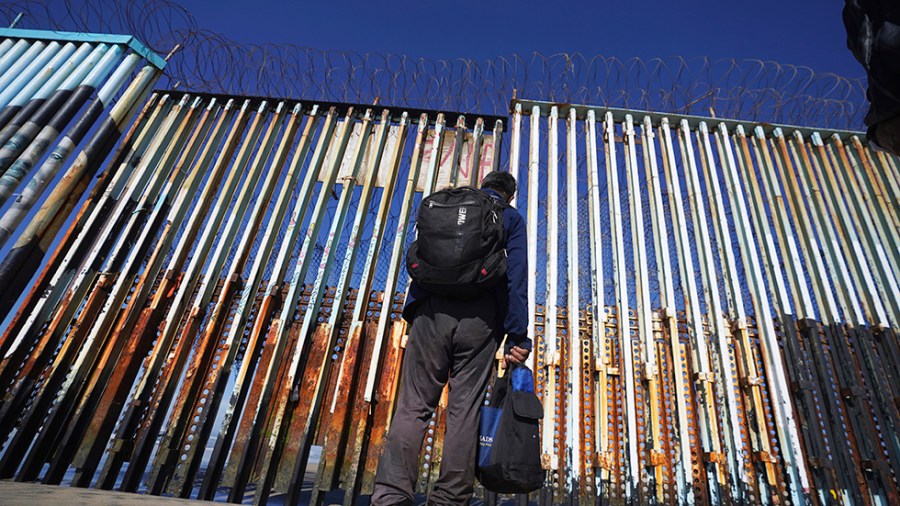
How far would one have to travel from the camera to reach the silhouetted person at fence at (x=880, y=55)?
1303 mm

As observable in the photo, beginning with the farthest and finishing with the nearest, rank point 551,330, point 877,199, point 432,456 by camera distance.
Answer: point 877,199 < point 551,330 < point 432,456

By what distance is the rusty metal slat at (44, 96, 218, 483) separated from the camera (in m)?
3.38

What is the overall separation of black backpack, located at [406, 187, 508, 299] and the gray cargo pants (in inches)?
5.2

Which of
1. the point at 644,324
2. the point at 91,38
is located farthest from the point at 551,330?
the point at 91,38

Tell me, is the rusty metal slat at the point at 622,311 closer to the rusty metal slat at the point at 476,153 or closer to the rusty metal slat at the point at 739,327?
the rusty metal slat at the point at 739,327

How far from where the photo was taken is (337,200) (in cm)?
466

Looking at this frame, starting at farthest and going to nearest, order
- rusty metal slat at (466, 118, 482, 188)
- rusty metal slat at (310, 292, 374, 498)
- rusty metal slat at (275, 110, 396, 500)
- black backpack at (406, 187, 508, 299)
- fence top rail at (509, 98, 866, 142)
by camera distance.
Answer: fence top rail at (509, 98, 866, 142) → rusty metal slat at (466, 118, 482, 188) → rusty metal slat at (275, 110, 396, 500) → rusty metal slat at (310, 292, 374, 498) → black backpack at (406, 187, 508, 299)

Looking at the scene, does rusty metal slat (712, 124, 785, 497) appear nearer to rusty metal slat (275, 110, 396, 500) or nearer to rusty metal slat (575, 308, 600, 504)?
rusty metal slat (575, 308, 600, 504)

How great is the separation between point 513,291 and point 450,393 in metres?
0.58

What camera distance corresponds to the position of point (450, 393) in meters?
2.09

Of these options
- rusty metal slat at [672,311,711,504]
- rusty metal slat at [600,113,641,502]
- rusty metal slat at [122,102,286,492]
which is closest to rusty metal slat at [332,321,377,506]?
rusty metal slat at [122,102,286,492]

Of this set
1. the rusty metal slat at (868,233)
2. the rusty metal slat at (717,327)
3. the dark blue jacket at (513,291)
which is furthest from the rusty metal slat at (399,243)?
the rusty metal slat at (868,233)

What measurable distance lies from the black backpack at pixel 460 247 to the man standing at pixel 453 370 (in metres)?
0.10

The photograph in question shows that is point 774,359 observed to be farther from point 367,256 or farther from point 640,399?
point 367,256
